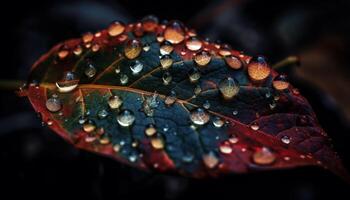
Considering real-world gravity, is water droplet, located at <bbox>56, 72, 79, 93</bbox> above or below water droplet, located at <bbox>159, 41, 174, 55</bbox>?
below

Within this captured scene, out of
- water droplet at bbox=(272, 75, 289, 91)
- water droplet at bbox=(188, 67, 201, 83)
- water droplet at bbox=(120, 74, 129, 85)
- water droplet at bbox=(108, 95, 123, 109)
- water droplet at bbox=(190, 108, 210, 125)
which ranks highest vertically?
water droplet at bbox=(272, 75, 289, 91)

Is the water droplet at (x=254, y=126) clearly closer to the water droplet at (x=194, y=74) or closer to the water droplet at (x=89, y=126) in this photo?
the water droplet at (x=194, y=74)

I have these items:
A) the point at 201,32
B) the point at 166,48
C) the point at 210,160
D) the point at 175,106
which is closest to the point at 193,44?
the point at 166,48

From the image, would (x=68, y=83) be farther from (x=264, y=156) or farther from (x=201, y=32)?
(x=201, y=32)

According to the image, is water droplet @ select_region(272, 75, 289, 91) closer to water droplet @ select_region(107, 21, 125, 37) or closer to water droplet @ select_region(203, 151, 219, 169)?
water droplet @ select_region(203, 151, 219, 169)

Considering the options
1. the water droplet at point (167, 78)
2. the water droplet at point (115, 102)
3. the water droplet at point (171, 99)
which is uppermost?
the water droplet at point (167, 78)

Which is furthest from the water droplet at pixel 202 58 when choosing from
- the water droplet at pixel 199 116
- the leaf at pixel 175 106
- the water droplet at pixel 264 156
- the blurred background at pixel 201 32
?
the blurred background at pixel 201 32

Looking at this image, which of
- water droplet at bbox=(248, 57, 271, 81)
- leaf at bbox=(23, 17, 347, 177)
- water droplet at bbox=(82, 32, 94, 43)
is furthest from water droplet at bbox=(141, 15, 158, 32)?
water droplet at bbox=(248, 57, 271, 81)
